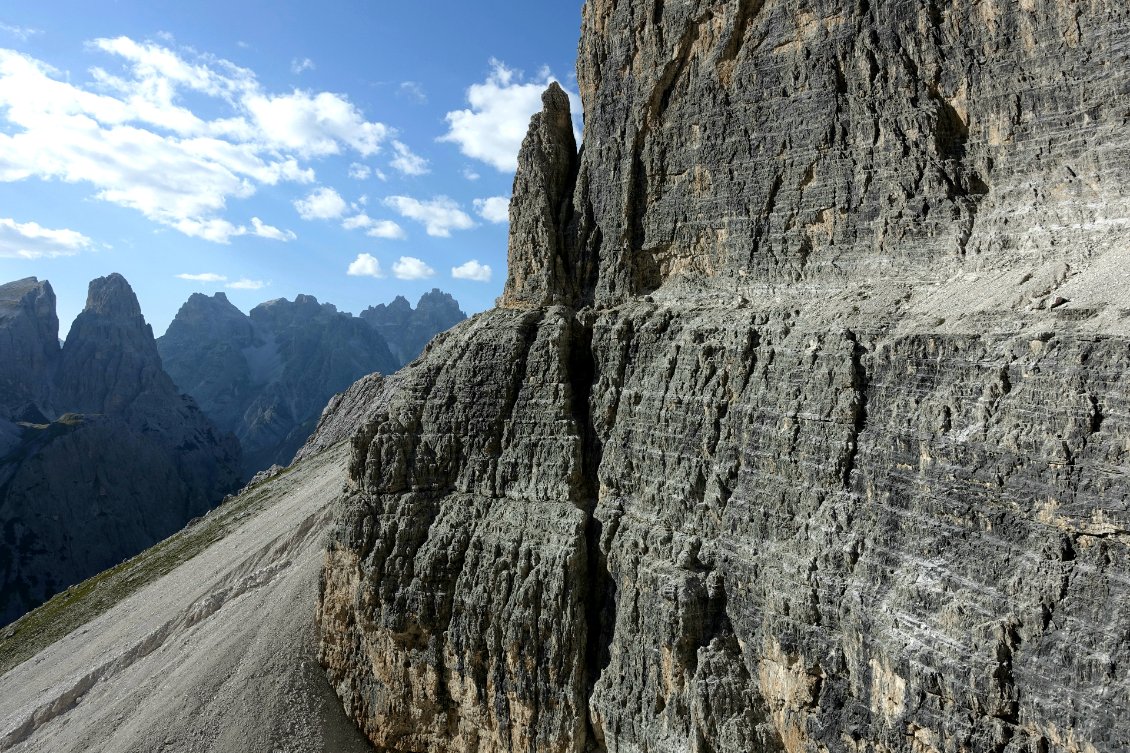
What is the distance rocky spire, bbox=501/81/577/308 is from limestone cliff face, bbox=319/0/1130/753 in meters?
0.23

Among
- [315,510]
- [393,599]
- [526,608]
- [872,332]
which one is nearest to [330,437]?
[315,510]

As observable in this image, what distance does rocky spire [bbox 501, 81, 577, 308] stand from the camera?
35.4 m

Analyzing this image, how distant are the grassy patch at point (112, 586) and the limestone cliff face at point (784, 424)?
4704 cm

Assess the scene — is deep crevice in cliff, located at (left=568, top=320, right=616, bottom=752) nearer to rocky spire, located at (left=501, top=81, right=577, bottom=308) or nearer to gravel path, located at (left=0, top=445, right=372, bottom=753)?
rocky spire, located at (left=501, top=81, right=577, bottom=308)

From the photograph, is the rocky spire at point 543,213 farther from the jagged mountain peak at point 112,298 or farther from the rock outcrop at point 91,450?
the jagged mountain peak at point 112,298

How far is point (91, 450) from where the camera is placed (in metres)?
131

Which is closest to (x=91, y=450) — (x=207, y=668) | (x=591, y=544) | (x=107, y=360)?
(x=107, y=360)

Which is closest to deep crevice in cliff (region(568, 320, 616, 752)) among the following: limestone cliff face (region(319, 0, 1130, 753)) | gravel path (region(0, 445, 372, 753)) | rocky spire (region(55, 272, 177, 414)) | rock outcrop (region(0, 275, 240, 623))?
limestone cliff face (region(319, 0, 1130, 753))

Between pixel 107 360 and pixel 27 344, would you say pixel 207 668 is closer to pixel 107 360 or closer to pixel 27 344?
pixel 107 360

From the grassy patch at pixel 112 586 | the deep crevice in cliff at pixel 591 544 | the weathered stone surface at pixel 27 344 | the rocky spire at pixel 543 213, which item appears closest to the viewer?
the deep crevice in cliff at pixel 591 544

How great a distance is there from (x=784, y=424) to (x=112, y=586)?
79.6 m

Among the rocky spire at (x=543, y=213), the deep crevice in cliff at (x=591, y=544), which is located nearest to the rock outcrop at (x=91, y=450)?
the rocky spire at (x=543, y=213)

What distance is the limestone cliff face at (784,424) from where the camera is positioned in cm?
1773

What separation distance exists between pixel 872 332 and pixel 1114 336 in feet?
21.6
